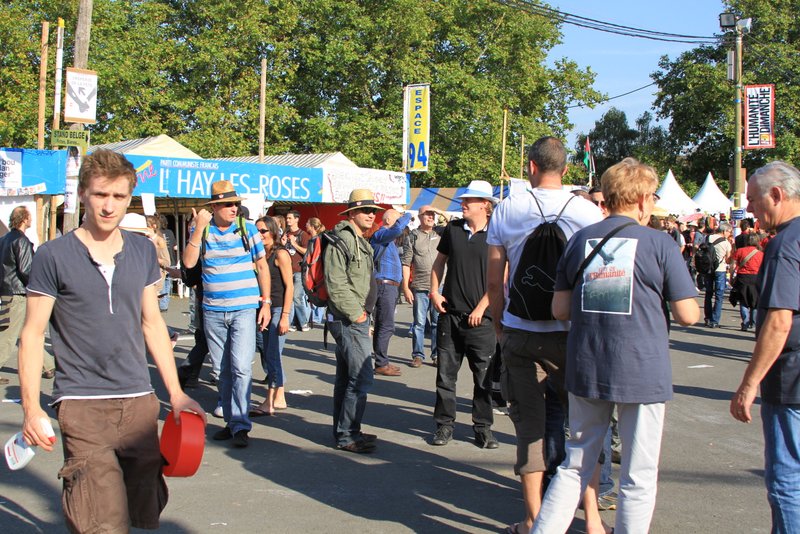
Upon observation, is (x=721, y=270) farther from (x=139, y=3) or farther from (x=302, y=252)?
(x=139, y=3)

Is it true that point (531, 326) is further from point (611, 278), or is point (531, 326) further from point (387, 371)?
point (387, 371)

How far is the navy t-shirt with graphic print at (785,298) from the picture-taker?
345cm

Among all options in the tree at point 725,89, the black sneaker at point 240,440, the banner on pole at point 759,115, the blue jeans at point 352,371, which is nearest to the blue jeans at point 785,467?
the blue jeans at point 352,371

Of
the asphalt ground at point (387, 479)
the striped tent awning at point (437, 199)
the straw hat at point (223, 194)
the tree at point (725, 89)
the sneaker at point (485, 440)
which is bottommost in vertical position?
the asphalt ground at point (387, 479)

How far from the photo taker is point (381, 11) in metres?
33.5

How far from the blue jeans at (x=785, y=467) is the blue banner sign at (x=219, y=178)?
15072mm

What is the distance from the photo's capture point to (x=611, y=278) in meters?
3.50

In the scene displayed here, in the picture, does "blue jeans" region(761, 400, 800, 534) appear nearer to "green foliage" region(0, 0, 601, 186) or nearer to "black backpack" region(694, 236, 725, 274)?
"black backpack" region(694, 236, 725, 274)

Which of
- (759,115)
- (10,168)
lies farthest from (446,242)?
(759,115)

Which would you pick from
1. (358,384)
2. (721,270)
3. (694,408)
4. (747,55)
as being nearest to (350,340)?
(358,384)

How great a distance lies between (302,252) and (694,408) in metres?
7.37

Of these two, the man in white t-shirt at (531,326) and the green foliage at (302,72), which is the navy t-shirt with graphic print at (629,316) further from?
the green foliage at (302,72)

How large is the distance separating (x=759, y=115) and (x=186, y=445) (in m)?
28.8

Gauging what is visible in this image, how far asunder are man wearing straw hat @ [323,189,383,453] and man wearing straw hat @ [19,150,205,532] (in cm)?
282
